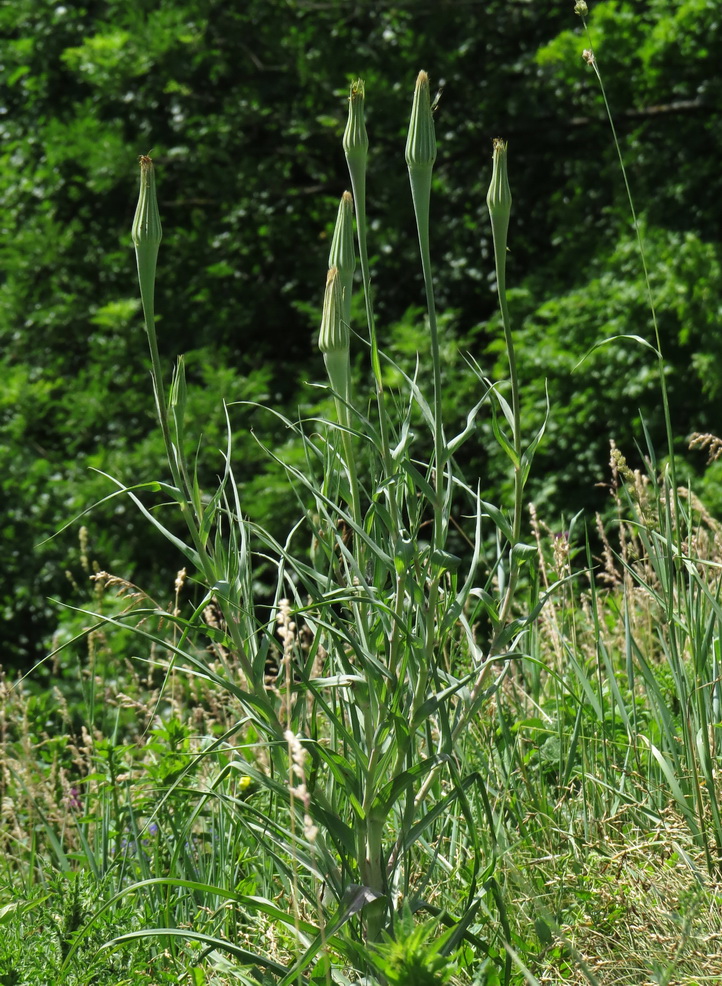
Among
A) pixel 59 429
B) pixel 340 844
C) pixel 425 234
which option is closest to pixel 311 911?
pixel 340 844

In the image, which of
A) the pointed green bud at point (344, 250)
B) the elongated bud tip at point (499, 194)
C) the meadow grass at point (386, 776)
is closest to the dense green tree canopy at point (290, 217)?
the meadow grass at point (386, 776)

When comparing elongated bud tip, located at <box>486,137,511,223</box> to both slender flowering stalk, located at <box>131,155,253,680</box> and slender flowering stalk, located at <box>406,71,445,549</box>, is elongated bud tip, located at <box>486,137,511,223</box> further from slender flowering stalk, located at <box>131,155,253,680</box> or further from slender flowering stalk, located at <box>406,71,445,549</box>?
slender flowering stalk, located at <box>131,155,253,680</box>

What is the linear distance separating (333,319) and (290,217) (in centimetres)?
500

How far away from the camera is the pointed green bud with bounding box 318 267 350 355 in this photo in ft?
4.65

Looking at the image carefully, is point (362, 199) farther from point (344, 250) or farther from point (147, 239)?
point (147, 239)

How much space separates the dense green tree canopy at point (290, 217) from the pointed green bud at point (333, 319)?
358cm

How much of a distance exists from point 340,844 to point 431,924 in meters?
0.26

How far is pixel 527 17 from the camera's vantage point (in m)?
5.87

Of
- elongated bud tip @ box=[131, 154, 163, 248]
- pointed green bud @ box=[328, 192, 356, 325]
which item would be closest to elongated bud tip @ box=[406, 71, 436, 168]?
pointed green bud @ box=[328, 192, 356, 325]

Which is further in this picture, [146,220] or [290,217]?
[290,217]

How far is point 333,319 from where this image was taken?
1.42 m

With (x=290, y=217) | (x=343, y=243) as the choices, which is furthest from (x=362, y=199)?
(x=290, y=217)

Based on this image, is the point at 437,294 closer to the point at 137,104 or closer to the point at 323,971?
the point at 137,104

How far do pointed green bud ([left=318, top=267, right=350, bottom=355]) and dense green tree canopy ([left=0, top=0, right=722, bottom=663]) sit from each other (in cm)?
358
